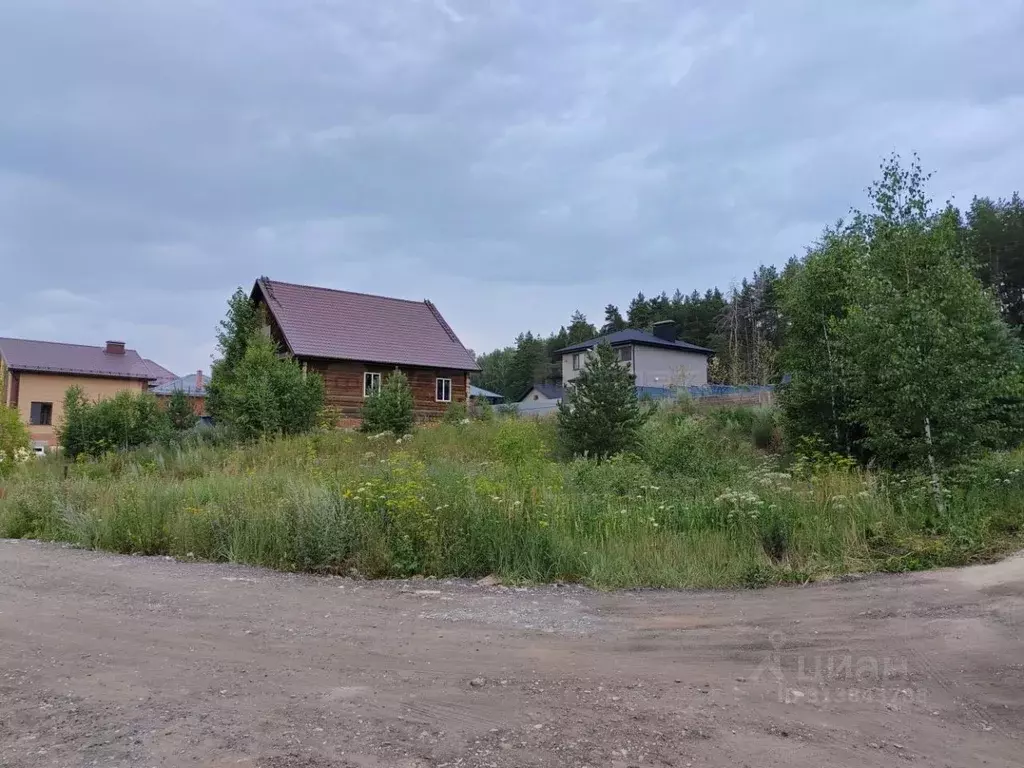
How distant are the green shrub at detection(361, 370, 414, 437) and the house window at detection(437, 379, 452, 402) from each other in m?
11.4

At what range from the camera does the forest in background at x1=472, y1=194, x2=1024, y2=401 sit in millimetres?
42781

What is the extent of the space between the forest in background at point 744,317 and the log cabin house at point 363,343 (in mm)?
15221

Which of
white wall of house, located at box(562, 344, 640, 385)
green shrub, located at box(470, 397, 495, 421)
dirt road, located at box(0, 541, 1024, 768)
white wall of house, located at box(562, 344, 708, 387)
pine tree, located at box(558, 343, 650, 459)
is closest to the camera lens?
dirt road, located at box(0, 541, 1024, 768)

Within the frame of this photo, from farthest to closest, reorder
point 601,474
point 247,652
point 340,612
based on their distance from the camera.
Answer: point 601,474
point 340,612
point 247,652

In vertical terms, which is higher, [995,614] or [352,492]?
[352,492]

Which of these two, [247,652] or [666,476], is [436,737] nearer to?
[247,652]

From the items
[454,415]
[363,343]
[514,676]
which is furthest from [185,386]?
[514,676]

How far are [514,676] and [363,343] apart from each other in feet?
95.4

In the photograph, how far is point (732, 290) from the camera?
69.1m

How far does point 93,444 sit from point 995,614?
24415mm

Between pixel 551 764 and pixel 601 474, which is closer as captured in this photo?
pixel 551 764

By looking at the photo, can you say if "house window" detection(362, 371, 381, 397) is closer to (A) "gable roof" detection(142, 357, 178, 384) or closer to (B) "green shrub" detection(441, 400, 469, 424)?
(B) "green shrub" detection(441, 400, 469, 424)

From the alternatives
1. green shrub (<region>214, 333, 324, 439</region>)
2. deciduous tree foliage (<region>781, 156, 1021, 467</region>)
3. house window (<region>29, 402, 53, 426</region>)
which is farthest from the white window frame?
house window (<region>29, 402, 53, 426</region>)

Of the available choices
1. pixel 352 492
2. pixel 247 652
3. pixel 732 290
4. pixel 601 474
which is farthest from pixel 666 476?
pixel 732 290
